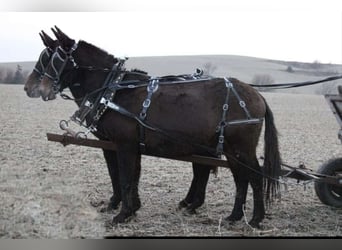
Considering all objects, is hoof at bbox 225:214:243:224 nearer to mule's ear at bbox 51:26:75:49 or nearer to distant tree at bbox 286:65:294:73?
distant tree at bbox 286:65:294:73

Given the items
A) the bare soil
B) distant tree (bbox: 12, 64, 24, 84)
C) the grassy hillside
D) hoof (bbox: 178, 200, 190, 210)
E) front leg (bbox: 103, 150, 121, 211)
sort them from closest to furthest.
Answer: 1. the bare soil
2. distant tree (bbox: 12, 64, 24, 84)
3. the grassy hillside
4. front leg (bbox: 103, 150, 121, 211)
5. hoof (bbox: 178, 200, 190, 210)

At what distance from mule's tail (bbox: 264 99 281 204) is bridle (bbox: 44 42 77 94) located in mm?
1499

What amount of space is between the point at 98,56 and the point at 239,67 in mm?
1053

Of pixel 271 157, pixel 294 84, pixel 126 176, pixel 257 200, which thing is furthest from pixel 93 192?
pixel 294 84

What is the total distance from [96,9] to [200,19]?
72 cm

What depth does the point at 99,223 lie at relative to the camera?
11.9ft

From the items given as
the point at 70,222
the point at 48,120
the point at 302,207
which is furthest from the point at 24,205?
the point at 302,207

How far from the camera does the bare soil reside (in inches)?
138

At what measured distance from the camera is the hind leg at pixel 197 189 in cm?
406

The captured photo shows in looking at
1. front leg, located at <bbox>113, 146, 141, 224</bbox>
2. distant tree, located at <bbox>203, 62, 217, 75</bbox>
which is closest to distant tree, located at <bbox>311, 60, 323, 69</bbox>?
distant tree, located at <bbox>203, 62, 217, 75</bbox>

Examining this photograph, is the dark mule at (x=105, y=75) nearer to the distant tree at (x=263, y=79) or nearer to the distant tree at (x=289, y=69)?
the distant tree at (x=263, y=79)

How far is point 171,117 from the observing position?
Result: 372 cm

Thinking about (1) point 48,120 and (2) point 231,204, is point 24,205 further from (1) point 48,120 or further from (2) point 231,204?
(2) point 231,204

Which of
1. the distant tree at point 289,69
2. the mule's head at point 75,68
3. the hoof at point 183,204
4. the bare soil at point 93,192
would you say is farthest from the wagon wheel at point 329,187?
the mule's head at point 75,68
